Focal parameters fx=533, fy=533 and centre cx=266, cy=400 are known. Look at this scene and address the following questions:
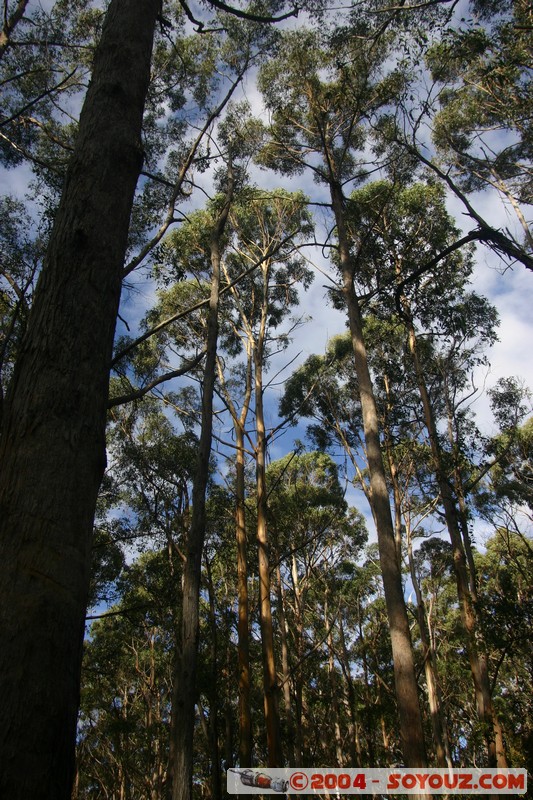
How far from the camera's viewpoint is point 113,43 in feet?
6.67

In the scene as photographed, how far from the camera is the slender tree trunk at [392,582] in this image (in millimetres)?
4703

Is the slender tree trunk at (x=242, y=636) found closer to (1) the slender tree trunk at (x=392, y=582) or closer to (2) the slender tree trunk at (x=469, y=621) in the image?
(2) the slender tree trunk at (x=469, y=621)

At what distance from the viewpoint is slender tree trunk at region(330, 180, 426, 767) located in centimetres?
470

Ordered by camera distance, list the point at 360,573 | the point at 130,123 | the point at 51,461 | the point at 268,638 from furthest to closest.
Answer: the point at 360,573 → the point at 268,638 → the point at 130,123 → the point at 51,461

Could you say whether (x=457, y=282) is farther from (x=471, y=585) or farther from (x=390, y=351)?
(x=471, y=585)

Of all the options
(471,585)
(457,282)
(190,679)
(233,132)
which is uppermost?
(233,132)

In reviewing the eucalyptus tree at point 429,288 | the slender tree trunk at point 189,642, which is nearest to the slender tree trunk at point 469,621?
the eucalyptus tree at point 429,288

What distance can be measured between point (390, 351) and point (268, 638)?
770 cm

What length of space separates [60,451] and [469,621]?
365 inches

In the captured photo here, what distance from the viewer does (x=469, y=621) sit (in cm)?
885

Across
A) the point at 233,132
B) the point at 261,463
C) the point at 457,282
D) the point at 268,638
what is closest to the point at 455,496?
the point at 261,463

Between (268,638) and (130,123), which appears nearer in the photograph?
(130,123)

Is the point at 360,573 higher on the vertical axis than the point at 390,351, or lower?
lower
